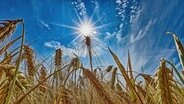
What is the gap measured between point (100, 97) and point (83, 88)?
1493 millimetres

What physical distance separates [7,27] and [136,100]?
0.70 m

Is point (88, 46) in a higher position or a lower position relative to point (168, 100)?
higher

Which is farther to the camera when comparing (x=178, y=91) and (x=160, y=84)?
(x=178, y=91)

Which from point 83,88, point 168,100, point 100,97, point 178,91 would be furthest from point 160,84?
point 83,88

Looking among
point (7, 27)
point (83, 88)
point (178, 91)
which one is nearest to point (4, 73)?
point (7, 27)

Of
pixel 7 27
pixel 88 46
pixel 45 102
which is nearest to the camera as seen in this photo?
pixel 7 27

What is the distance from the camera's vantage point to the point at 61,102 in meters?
1.64

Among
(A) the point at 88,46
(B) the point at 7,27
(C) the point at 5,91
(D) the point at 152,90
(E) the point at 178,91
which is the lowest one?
(C) the point at 5,91

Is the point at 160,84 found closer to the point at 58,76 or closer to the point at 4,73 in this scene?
the point at 4,73

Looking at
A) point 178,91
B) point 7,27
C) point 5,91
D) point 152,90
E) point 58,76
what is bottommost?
point 5,91

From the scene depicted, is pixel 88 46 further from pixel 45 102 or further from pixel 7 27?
pixel 7 27

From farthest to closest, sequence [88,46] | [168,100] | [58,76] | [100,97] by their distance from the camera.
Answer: [88,46] → [58,76] → [100,97] → [168,100]

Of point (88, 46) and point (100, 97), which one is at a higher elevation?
point (88, 46)

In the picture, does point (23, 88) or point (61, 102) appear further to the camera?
point (61, 102)
